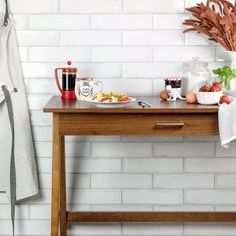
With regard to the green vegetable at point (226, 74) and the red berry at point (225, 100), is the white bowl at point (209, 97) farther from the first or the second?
the green vegetable at point (226, 74)

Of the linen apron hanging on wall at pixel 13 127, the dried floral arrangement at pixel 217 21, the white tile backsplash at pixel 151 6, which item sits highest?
the white tile backsplash at pixel 151 6

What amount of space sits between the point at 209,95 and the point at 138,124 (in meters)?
0.34

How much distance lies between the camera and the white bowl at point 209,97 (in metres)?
2.67

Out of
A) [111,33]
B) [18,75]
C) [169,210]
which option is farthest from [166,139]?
[18,75]

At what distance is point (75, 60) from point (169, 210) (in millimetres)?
954

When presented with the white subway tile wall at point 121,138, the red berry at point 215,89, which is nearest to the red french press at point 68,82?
the white subway tile wall at point 121,138

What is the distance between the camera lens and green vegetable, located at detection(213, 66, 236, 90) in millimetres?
2867

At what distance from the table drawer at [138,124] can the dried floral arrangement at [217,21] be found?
21.3 inches

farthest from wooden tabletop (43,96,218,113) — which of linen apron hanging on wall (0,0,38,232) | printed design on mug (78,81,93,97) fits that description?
linen apron hanging on wall (0,0,38,232)

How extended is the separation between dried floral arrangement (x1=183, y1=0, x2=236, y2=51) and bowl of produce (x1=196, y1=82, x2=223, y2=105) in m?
0.38

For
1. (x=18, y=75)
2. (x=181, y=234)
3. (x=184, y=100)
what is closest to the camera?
(x=184, y=100)

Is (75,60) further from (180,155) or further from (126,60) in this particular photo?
(180,155)

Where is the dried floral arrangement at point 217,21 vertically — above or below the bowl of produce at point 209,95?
above

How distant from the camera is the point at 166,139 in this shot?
320cm
